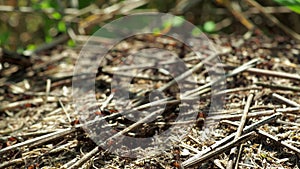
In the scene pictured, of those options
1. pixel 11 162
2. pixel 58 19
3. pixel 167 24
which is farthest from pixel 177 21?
pixel 11 162

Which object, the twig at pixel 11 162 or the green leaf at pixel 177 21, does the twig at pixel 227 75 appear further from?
the green leaf at pixel 177 21

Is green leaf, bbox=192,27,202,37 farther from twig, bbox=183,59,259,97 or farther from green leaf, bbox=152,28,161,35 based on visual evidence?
twig, bbox=183,59,259,97

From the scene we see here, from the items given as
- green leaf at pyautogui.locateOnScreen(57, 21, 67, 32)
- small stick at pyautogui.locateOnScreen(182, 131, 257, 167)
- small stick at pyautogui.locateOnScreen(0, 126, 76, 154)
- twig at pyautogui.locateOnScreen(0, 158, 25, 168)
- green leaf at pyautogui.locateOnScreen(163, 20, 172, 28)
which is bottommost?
twig at pyautogui.locateOnScreen(0, 158, 25, 168)

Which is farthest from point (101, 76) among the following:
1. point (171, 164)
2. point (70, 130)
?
point (171, 164)

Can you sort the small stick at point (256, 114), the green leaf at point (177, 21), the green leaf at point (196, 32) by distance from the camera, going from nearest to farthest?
the small stick at point (256, 114), the green leaf at point (196, 32), the green leaf at point (177, 21)

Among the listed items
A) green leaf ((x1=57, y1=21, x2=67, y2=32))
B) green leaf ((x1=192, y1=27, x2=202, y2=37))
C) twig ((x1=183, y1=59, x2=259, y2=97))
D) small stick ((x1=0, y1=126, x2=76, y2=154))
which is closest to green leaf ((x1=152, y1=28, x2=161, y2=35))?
green leaf ((x1=192, y1=27, x2=202, y2=37))

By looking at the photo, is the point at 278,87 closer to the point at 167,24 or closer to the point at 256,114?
the point at 256,114

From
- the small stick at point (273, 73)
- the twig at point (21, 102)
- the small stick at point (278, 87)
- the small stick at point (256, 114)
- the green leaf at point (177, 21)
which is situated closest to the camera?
the small stick at point (256, 114)

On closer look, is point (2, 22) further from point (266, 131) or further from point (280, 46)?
point (266, 131)

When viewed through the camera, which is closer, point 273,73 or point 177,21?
point 273,73

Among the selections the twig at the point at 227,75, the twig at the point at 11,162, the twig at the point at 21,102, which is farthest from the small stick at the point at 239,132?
the twig at the point at 21,102

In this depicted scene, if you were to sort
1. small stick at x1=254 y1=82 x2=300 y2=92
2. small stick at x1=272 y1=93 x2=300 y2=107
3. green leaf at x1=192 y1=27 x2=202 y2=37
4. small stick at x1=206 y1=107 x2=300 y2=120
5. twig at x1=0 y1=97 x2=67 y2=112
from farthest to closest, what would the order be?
1. green leaf at x1=192 y1=27 x2=202 y2=37
2. twig at x1=0 y1=97 x2=67 y2=112
3. small stick at x1=254 y1=82 x2=300 y2=92
4. small stick at x1=272 y1=93 x2=300 y2=107
5. small stick at x1=206 y1=107 x2=300 y2=120

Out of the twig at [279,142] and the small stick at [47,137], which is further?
the small stick at [47,137]
